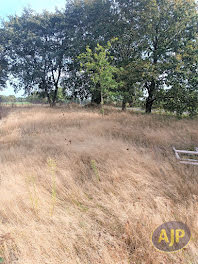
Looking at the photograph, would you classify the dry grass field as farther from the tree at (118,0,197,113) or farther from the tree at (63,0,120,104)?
the tree at (63,0,120,104)

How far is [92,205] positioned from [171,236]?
44.3 inches

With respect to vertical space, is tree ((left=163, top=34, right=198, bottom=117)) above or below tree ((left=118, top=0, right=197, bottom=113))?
below

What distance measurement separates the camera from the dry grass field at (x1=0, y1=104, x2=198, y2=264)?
166 cm

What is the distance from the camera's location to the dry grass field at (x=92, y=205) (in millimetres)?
1655

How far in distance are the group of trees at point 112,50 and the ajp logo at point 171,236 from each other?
10321mm

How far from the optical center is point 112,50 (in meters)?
16.7

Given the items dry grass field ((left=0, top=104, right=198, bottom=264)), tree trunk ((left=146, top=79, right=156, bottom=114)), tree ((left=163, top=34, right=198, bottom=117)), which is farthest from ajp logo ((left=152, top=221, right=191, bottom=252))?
tree trunk ((left=146, top=79, right=156, bottom=114))

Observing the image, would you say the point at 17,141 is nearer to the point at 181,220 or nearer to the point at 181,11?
the point at 181,220

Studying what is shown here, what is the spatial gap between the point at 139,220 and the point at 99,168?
5.44ft

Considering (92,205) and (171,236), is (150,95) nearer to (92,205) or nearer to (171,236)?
(92,205)

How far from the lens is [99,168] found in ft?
11.7

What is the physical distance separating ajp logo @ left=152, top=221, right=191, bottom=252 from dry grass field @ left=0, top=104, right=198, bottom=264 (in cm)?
6

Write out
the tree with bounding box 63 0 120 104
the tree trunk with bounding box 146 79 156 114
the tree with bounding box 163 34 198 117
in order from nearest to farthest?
the tree with bounding box 163 34 198 117, the tree trunk with bounding box 146 79 156 114, the tree with bounding box 63 0 120 104

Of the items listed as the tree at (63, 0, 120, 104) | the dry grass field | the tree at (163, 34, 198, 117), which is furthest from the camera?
the tree at (63, 0, 120, 104)
